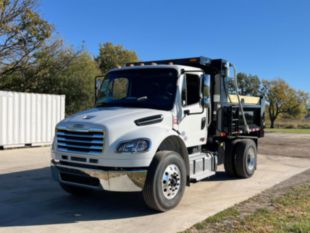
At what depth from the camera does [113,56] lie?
49.1 metres

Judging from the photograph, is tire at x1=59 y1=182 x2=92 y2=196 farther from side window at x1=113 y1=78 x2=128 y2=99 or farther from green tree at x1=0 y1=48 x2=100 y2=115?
green tree at x1=0 y1=48 x2=100 y2=115

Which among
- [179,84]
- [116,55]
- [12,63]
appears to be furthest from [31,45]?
[116,55]

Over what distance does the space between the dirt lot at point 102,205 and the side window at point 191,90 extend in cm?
193

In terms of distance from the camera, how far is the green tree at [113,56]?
4765cm

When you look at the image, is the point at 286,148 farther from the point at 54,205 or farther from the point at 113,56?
the point at 113,56

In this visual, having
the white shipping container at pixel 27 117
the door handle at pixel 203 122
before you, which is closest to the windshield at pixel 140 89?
the door handle at pixel 203 122

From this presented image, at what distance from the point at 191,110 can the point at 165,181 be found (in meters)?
1.61

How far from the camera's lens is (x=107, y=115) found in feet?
20.6

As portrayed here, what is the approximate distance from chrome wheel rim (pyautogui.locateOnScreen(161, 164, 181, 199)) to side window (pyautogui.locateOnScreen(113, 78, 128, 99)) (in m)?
1.81

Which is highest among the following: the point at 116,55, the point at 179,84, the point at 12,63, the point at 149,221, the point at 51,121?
the point at 116,55

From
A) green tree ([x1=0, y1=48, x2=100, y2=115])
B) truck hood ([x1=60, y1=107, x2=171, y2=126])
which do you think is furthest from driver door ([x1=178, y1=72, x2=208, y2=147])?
green tree ([x1=0, y1=48, x2=100, y2=115])

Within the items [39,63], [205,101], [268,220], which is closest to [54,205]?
[205,101]

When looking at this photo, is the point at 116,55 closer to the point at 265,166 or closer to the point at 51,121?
the point at 51,121

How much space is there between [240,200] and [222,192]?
29.3 inches
